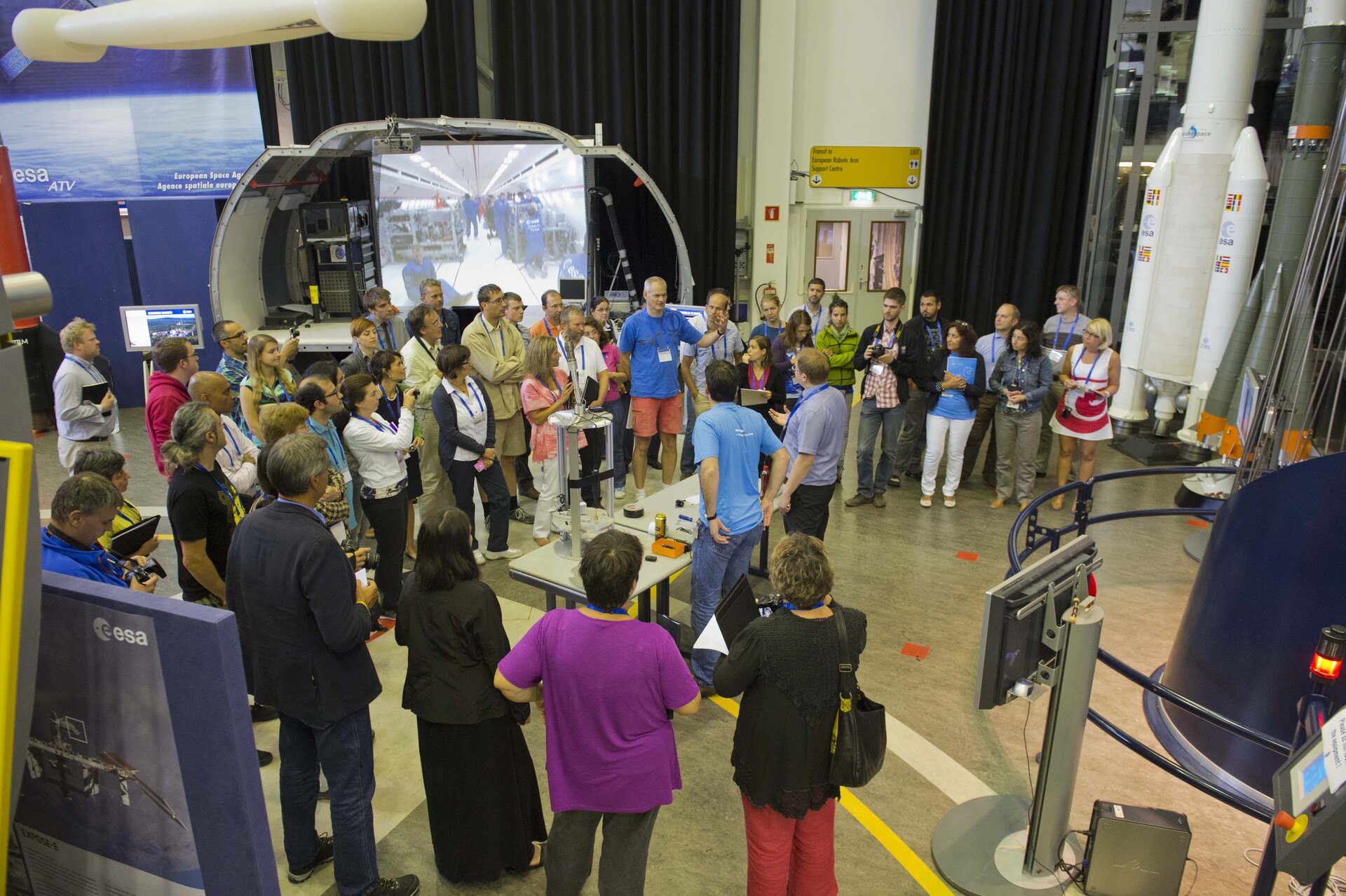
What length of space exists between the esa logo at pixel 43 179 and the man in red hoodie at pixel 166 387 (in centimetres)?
737

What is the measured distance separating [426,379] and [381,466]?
4.33 ft

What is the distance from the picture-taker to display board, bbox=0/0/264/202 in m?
10.2

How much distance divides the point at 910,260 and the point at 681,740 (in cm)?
897

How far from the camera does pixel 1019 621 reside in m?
2.83

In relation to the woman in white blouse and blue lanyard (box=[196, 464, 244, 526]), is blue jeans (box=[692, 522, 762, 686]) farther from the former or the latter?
blue lanyard (box=[196, 464, 244, 526])

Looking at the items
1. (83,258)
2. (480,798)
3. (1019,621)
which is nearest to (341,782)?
(480,798)

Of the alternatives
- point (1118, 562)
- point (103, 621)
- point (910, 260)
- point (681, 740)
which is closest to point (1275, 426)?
point (1118, 562)

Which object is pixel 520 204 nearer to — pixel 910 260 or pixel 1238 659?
pixel 910 260

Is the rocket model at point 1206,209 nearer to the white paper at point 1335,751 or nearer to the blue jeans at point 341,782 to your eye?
the white paper at point 1335,751

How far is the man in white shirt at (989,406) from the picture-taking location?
684cm

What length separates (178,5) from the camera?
3.64m

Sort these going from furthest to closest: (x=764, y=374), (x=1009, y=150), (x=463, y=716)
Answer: (x=1009, y=150) → (x=764, y=374) → (x=463, y=716)

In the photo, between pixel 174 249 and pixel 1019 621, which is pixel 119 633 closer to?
pixel 1019 621

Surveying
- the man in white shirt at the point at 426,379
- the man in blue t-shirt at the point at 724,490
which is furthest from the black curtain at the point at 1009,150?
the man in blue t-shirt at the point at 724,490
